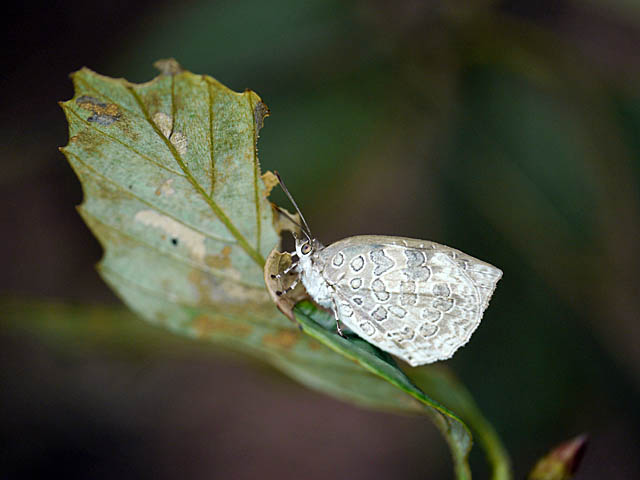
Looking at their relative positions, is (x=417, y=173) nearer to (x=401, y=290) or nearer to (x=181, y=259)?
(x=401, y=290)

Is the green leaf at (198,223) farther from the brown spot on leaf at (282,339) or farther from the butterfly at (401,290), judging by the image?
the butterfly at (401,290)

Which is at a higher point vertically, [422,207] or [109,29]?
[109,29]

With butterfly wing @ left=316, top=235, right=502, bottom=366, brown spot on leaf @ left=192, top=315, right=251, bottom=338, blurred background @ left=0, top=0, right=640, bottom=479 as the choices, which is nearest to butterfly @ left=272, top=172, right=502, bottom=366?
butterfly wing @ left=316, top=235, right=502, bottom=366

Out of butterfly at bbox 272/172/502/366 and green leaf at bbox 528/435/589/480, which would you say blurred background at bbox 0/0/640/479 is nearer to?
butterfly at bbox 272/172/502/366

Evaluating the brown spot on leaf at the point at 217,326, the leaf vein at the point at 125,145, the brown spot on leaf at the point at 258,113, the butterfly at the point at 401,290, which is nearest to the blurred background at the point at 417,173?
the brown spot on leaf at the point at 217,326

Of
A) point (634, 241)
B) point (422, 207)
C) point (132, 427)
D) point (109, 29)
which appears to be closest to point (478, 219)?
point (422, 207)

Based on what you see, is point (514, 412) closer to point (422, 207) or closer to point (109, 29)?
point (422, 207)
